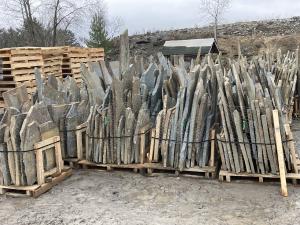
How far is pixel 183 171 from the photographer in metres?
5.70

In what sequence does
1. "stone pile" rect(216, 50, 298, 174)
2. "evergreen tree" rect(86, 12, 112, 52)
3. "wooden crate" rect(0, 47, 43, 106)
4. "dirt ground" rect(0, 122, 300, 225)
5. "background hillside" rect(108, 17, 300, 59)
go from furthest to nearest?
1. "evergreen tree" rect(86, 12, 112, 52)
2. "background hillside" rect(108, 17, 300, 59)
3. "wooden crate" rect(0, 47, 43, 106)
4. "stone pile" rect(216, 50, 298, 174)
5. "dirt ground" rect(0, 122, 300, 225)

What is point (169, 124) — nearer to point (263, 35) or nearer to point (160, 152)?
point (160, 152)

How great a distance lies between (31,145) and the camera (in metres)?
5.12

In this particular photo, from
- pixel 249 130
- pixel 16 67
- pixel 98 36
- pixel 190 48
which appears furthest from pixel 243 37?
pixel 249 130

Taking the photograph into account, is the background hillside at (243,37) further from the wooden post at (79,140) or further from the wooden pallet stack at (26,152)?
the wooden pallet stack at (26,152)

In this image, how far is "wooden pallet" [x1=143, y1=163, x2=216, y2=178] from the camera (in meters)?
5.57

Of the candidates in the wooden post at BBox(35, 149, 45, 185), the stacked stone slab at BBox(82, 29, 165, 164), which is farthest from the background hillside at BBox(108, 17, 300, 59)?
the wooden post at BBox(35, 149, 45, 185)

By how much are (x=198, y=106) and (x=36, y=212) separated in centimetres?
259

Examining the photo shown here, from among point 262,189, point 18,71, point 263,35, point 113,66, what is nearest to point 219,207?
point 262,189

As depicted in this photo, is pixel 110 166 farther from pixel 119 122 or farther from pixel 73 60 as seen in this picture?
pixel 73 60

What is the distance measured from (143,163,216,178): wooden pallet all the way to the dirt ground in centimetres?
11

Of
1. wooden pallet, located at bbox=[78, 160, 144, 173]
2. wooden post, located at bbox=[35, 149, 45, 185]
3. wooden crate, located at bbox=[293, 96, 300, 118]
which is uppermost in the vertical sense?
wooden crate, located at bbox=[293, 96, 300, 118]

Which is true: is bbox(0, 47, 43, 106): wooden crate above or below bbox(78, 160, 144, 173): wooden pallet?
above

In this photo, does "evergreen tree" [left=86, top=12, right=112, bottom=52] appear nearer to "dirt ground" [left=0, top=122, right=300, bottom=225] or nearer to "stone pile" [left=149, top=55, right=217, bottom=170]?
"stone pile" [left=149, top=55, right=217, bottom=170]
